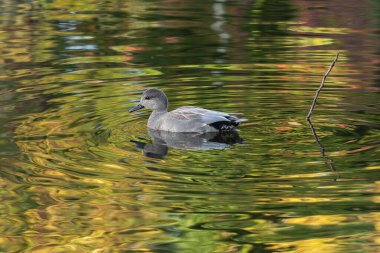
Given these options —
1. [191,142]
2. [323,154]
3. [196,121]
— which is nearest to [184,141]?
[191,142]

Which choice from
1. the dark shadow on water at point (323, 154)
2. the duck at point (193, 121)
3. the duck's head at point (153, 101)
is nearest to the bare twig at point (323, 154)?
the dark shadow on water at point (323, 154)

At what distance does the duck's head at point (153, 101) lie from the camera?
11281 millimetres

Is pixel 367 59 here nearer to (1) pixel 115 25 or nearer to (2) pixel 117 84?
(2) pixel 117 84

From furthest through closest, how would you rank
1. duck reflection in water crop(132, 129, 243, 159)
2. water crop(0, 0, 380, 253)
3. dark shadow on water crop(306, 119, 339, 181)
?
duck reflection in water crop(132, 129, 243, 159), dark shadow on water crop(306, 119, 339, 181), water crop(0, 0, 380, 253)

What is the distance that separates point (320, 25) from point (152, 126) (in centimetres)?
710

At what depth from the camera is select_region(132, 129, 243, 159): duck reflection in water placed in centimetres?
983

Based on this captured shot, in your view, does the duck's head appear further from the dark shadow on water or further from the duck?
the dark shadow on water

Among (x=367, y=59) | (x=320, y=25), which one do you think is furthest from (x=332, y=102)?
(x=320, y=25)

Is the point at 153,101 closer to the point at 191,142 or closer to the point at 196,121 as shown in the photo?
the point at 196,121

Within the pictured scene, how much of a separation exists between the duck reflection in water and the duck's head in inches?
21.3

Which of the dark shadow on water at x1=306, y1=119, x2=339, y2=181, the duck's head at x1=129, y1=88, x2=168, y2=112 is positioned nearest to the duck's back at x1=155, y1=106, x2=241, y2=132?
the duck's head at x1=129, y1=88, x2=168, y2=112

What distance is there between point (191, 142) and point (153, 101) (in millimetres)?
1275

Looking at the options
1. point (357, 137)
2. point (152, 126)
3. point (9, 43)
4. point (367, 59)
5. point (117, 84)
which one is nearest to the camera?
point (357, 137)

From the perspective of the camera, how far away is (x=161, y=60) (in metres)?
14.5
